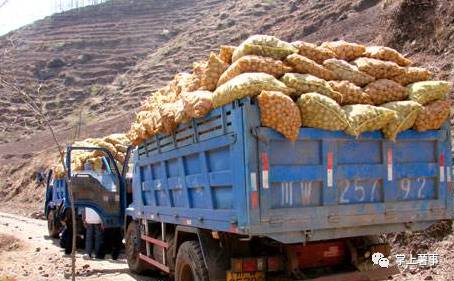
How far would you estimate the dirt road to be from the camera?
10109 millimetres

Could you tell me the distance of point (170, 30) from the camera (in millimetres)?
63438

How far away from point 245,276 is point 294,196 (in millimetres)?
992

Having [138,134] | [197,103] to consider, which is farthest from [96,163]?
[197,103]

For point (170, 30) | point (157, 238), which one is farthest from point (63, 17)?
point (157, 238)

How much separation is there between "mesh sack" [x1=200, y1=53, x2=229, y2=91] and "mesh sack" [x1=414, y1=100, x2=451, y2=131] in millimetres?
2053

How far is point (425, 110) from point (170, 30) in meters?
59.1

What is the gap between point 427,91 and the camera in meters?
6.07

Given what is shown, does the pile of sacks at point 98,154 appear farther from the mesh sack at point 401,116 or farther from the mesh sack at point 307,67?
the mesh sack at point 401,116

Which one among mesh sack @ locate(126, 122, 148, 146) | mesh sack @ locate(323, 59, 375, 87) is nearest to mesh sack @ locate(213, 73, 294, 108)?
mesh sack @ locate(323, 59, 375, 87)

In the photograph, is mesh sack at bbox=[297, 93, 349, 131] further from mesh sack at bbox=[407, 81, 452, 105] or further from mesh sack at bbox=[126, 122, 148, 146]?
mesh sack at bbox=[126, 122, 148, 146]

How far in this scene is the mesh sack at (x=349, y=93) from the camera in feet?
19.2

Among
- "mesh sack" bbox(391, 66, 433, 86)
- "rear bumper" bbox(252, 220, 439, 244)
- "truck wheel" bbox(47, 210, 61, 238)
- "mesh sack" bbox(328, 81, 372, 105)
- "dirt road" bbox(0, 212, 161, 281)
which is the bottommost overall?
"dirt road" bbox(0, 212, 161, 281)

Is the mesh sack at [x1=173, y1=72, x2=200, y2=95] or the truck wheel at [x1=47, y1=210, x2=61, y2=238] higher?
the mesh sack at [x1=173, y1=72, x2=200, y2=95]

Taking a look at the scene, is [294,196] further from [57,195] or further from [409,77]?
[57,195]
